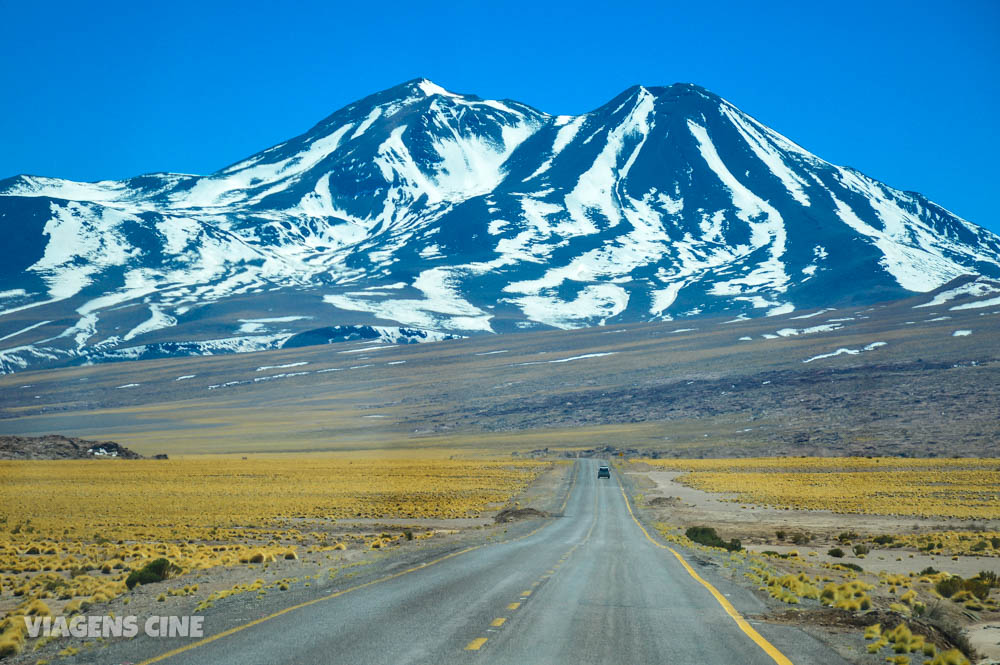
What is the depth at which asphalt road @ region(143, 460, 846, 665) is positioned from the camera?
32.4 feet

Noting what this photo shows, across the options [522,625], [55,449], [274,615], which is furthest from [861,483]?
[55,449]

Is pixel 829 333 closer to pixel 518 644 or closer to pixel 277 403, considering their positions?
pixel 277 403

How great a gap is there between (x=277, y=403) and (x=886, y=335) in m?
121

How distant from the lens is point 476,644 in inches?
410

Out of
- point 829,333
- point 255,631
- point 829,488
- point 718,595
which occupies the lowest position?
point 829,488

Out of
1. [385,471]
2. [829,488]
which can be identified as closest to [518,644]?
[829,488]

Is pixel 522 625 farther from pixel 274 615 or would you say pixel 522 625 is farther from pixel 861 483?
pixel 861 483

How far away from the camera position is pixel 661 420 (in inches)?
5438

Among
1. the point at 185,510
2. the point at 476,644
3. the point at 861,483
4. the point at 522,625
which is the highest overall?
the point at 476,644

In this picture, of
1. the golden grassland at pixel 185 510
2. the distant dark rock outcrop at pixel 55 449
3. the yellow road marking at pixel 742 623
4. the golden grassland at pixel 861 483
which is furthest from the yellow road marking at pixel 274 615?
the distant dark rock outcrop at pixel 55 449

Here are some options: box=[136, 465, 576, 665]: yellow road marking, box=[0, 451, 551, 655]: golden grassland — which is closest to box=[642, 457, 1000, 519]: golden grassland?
box=[0, 451, 551, 655]: golden grassland

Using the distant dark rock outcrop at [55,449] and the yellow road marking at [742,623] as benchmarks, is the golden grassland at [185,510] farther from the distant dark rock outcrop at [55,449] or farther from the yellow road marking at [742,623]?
the yellow road marking at [742,623]

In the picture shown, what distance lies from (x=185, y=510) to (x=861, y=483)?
147 ft

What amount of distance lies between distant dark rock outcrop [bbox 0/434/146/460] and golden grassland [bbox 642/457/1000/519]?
192 ft
